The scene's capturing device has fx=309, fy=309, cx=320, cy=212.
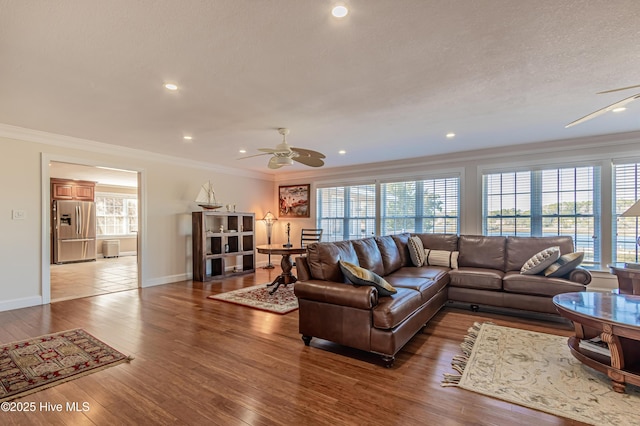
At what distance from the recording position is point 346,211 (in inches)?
296

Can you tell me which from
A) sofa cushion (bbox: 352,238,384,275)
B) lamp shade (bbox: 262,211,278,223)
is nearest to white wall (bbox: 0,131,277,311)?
lamp shade (bbox: 262,211,278,223)

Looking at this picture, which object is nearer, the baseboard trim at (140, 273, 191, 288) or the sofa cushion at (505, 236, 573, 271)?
the sofa cushion at (505, 236, 573, 271)

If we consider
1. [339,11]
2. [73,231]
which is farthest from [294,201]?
[73,231]

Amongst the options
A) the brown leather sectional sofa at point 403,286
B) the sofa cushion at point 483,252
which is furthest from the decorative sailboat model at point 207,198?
the sofa cushion at point 483,252

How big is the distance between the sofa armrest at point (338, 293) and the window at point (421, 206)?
3945 millimetres

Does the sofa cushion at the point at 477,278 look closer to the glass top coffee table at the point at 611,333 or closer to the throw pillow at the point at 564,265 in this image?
the throw pillow at the point at 564,265

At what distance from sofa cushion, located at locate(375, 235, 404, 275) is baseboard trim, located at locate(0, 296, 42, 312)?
16.3 ft

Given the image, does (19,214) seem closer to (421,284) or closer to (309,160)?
(309,160)

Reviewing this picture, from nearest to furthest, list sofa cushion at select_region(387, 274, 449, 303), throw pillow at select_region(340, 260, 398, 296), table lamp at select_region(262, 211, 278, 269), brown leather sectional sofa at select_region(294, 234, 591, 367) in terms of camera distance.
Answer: brown leather sectional sofa at select_region(294, 234, 591, 367), throw pillow at select_region(340, 260, 398, 296), sofa cushion at select_region(387, 274, 449, 303), table lamp at select_region(262, 211, 278, 269)

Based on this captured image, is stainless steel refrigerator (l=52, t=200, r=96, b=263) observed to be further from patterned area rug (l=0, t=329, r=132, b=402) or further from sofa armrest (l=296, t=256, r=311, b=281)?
sofa armrest (l=296, t=256, r=311, b=281)

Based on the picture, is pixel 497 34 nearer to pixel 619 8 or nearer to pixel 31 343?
pixel 619 8

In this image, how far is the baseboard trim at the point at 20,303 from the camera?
418 cm

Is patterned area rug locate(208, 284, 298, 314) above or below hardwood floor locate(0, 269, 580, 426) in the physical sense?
below

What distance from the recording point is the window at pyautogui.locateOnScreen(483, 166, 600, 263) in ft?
16.0
